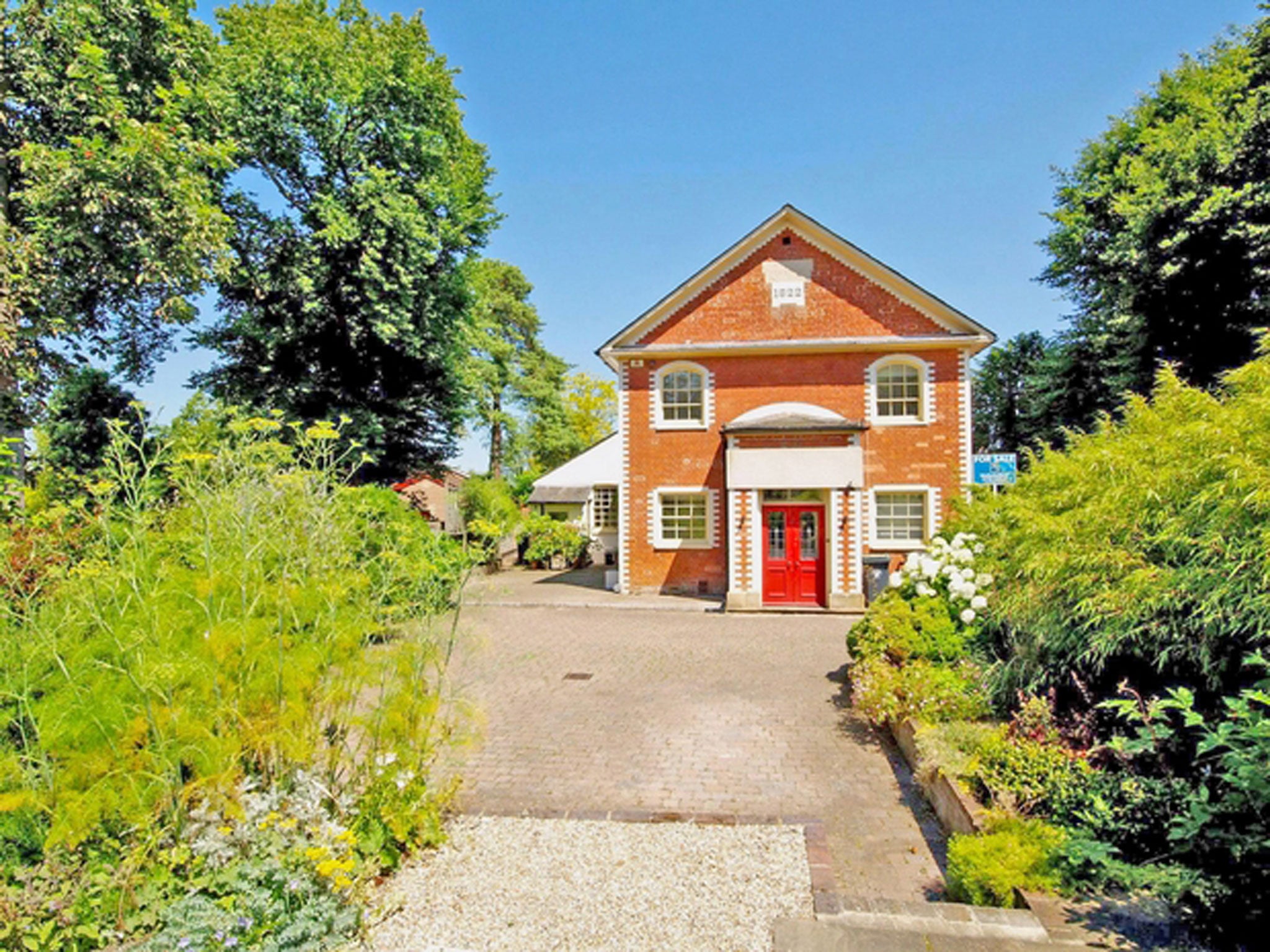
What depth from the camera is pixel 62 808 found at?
3291 mm

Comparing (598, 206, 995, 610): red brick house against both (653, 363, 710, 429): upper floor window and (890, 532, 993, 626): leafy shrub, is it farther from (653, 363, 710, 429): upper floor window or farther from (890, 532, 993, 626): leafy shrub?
(890, 532, 993, 626): leafy shrub

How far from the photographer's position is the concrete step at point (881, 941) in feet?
10.00

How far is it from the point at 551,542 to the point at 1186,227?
20863mm

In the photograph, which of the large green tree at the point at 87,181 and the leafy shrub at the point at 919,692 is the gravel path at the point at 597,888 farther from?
the large green tree at the point at 87,181

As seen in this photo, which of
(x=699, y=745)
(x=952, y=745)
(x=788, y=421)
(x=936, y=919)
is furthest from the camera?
(x=788, y=421)

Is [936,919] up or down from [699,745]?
up

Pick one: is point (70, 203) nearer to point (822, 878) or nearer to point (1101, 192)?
point (822, 878)

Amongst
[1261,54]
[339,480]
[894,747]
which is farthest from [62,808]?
[1261,54]

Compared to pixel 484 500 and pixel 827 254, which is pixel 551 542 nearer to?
pixel 484 500

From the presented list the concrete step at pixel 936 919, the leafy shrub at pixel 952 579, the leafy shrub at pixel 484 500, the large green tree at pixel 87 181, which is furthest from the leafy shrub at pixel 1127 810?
the leafy shrub at pixel 484 500

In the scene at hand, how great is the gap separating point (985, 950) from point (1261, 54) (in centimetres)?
1799

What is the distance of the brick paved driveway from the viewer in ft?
16.1

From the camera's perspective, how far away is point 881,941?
3.15 m

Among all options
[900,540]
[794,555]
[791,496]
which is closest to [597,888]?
[794,555]
